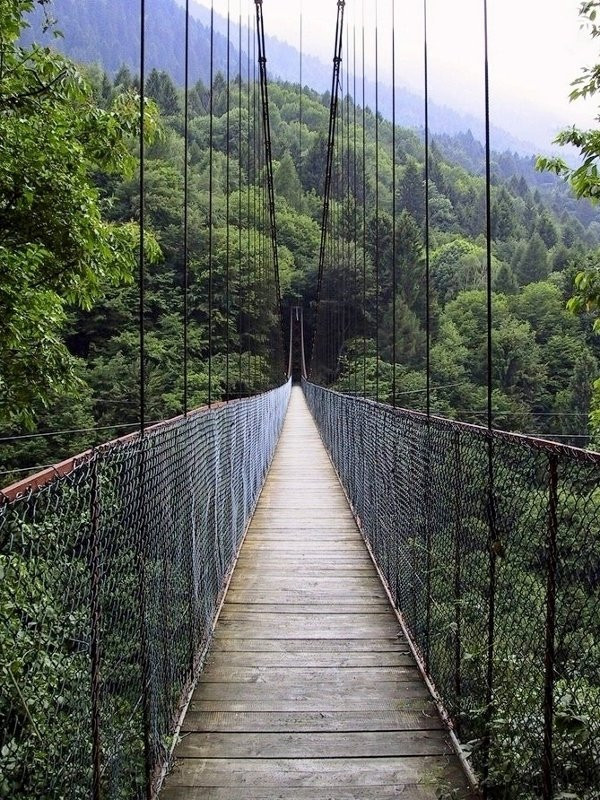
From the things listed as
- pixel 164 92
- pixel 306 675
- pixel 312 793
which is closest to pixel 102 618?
pixel 312 793

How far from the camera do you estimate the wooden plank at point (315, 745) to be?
1.95 meters

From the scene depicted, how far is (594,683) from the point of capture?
1488 millimetres

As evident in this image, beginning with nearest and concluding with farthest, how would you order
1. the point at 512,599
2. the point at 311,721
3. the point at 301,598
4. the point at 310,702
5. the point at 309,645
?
the point at 512,599
the point at 311,721
the point at 310,702
the point at 309,645
the point at 301,598

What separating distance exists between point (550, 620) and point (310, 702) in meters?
1.21

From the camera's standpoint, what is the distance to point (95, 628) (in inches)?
50.4

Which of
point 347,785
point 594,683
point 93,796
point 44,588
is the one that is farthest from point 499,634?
point 44,588

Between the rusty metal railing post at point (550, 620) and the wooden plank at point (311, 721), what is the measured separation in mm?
841

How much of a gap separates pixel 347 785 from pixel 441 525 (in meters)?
0.84

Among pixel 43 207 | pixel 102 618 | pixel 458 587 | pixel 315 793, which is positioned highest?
pixel 43 207

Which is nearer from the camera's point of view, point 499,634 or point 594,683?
point 594,683

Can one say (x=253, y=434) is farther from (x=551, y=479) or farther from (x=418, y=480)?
(x=551, y=479)

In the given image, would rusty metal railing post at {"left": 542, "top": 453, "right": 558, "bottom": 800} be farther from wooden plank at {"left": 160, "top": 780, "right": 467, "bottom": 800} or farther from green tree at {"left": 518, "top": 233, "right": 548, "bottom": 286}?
green tree at {"left": 518, "top": 233, "right": 548, "bottom": 286}

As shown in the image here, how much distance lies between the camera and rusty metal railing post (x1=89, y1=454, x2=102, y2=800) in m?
1.25

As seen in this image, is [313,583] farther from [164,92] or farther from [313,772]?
[164,92]
